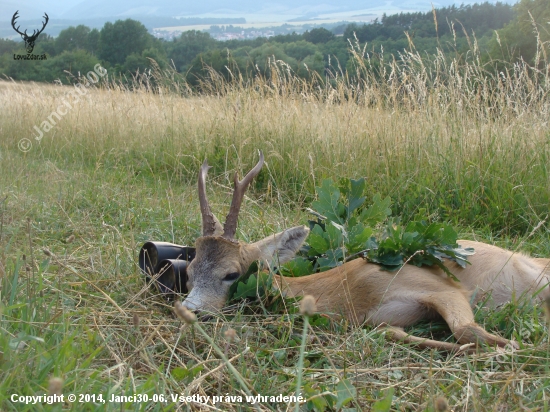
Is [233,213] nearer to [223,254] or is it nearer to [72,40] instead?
[223,254]

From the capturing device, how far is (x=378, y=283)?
128 inches

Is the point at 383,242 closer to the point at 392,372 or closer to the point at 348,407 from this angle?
the point at 392,372

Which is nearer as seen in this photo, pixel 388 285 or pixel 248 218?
pixel 388 285

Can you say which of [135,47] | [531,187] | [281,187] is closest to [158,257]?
[281,187]

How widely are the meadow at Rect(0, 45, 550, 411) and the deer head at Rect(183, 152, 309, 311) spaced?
0.17 metres

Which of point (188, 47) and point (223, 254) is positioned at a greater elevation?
point (188, 47)

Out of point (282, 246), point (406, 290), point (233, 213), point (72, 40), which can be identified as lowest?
point (406, 290)

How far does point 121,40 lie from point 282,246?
19661 mm

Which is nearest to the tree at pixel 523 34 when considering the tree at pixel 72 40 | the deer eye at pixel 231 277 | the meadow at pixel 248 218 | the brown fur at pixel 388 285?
the meadow at pixel 248 218

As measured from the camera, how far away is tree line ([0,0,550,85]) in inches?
353

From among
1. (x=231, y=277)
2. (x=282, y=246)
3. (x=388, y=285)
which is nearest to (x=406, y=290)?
(x=388, y=285)

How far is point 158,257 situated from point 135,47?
60.4 feet

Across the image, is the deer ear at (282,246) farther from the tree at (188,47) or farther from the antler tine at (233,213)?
the tree at (188,47)

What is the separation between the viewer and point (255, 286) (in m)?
3.21
